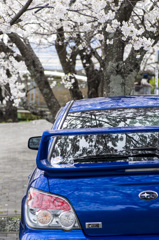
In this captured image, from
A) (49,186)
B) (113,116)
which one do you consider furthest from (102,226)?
(113,116)

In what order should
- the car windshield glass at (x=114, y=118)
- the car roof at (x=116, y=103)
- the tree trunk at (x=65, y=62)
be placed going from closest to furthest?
the car windshield glass at (x=114, y=118) < the car roof at (x=116, y=103) < the tree trunk at (x=65, y=62)

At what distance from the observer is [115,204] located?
3.05 meters

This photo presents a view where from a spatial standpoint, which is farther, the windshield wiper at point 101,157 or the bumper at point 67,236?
the windshield wiper at point 101,157

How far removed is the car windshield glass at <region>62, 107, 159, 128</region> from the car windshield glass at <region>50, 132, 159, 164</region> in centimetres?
25

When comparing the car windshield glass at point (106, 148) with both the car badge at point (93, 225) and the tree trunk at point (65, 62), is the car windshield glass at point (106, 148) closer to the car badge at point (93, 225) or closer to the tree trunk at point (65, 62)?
the car badge at point (93, 225)

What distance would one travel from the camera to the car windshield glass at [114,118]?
159 inches

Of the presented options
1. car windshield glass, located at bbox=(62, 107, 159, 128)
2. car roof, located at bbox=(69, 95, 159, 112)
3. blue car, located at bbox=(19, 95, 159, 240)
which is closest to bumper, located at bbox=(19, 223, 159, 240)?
blue car, located at bbox=(19, 95, 159, 240)


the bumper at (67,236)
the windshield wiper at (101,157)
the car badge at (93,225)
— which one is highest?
the windshield wiper at (101,157)

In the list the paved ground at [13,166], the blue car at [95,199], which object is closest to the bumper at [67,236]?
the blue car at [95,199]

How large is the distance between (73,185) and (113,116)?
1.17 m

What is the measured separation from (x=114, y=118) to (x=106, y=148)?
0.55 meters

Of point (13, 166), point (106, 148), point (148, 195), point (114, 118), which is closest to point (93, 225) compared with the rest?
point (148, 195)

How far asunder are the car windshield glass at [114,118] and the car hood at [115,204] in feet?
3.30

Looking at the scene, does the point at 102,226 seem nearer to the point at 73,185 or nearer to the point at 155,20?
the point at 73,185
